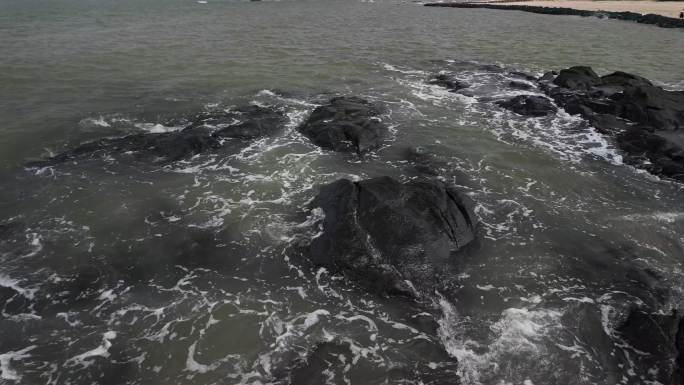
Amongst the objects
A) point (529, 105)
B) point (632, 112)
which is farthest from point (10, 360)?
point (632, 112)

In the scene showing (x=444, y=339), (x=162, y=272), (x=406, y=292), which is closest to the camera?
(x=444, y=339)

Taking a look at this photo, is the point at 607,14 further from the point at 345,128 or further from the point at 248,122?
the point at 248,122

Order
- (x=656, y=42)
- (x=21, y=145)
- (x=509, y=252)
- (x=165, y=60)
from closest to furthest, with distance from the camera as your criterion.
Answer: (x=509, y=252) < (x=21, y=145) < (x=165, y=60) < (x=656, y=42)

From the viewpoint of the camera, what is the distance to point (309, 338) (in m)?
7.79

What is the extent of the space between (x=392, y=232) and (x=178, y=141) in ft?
30.6

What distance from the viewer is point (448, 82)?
23.0 metres

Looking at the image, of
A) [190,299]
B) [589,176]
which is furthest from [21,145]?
[589,176]

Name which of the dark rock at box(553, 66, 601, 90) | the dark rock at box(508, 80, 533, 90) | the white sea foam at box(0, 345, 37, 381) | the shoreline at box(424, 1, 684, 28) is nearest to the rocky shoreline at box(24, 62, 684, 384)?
the dark rock at box(553, 66, 601, 90)

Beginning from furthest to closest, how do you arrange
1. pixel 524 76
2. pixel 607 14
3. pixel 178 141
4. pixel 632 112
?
1. pixel 607 14
2. pixel 524 76
3. pixel 632 112
4. pixel 178 141

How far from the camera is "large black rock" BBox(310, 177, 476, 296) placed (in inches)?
356

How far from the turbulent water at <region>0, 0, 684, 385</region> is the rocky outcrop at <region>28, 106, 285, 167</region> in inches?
24.0

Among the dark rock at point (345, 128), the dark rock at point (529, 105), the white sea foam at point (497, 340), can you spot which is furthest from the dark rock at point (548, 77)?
the white sea foam at point (497, 340)

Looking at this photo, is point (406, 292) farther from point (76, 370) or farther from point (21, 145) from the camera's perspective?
point (21, 145)

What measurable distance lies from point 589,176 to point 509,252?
578cm
